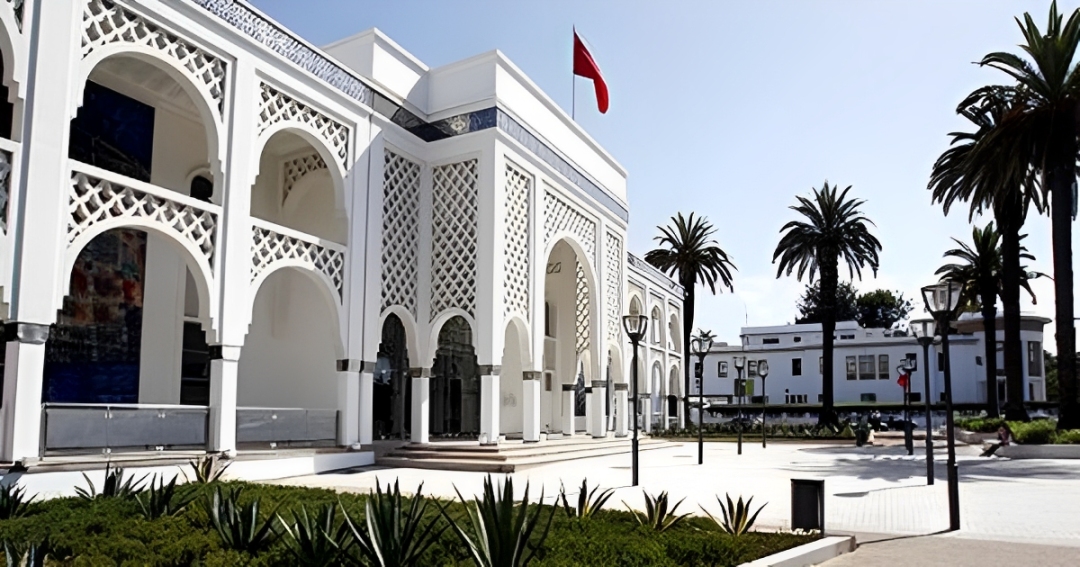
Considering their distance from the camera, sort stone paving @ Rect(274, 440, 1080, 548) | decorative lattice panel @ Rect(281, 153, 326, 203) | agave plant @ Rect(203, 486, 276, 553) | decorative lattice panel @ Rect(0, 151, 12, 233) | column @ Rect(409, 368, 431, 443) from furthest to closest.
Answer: decorative lattice panel @ Rect(281, 153, 326, 203), column @ Rect(409, 368, 431, 443), decorative lattice panel @ Rect(0, 151, 12, 233), stone paving @ Rect(274, 440, 1080, 548), agave plant @ Rect(203, 486, 276, 553)

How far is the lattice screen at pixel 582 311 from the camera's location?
24.8 meters

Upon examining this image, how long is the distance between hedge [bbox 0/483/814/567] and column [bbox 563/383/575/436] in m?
15.8

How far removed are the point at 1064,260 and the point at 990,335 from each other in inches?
626

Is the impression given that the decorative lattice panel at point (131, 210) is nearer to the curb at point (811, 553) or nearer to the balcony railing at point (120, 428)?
the balcony railing at point (120, 428)

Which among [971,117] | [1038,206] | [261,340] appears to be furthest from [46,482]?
[1038,206]

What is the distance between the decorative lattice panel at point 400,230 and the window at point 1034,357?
181 feet

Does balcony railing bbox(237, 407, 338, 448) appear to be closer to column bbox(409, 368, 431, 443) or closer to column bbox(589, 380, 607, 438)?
column bbox(409, 368, 431, 443)

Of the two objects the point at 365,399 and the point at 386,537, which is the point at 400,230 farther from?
the point at 386,537

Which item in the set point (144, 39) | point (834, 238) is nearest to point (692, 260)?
point (834, 238)

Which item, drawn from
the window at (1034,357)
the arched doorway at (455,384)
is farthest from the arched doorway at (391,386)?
the window at (1034,357)

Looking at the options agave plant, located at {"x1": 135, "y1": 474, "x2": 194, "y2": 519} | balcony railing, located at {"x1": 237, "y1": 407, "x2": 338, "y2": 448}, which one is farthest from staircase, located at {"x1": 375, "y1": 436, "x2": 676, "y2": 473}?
agave plant, located at {"x1": 135, "y1": 474, "x2": 194, "y2": 519}

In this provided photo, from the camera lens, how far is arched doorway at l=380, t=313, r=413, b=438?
20969 mm

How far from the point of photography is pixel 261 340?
61.3 ft

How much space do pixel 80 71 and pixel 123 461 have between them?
557cm
